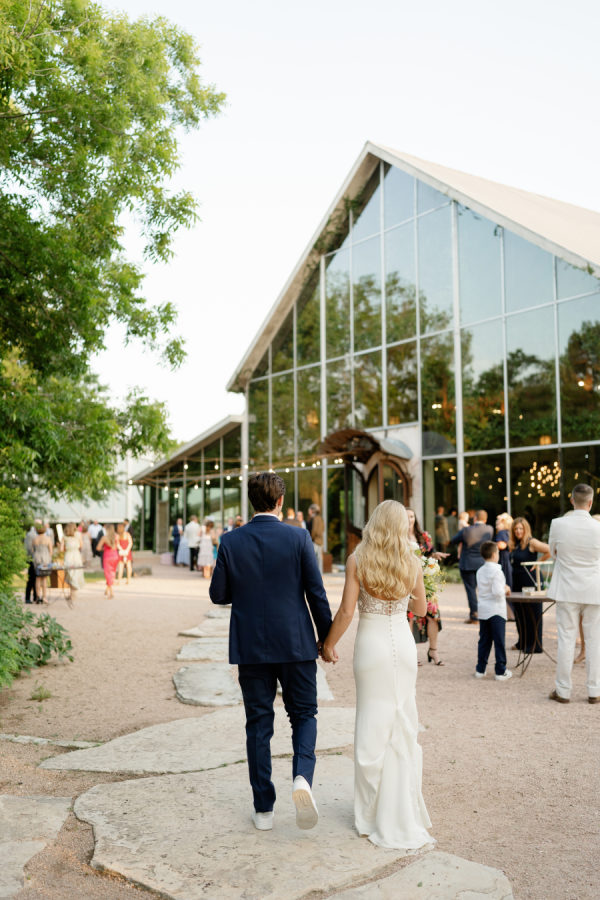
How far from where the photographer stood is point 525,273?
57.5ft

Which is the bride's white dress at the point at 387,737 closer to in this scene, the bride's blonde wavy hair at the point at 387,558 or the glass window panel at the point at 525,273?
the bride's blonde wavy hair at the point at 387,558

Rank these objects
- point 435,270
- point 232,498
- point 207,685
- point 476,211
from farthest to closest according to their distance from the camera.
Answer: point 232,498, point 435,270, point 476,211, point 207,685

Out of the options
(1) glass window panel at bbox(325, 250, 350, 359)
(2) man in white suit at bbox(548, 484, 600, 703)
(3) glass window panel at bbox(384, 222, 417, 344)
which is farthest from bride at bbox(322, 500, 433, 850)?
(1) glass window panel at bbox(325, 250, 350, 359)

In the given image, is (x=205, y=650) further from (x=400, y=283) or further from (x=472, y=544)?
(x=400, y=283)

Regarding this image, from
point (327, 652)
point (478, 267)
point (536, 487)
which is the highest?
point (478, 267)

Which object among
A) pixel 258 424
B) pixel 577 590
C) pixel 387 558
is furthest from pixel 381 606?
pixel 258 424

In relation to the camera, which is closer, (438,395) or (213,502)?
(438,395)

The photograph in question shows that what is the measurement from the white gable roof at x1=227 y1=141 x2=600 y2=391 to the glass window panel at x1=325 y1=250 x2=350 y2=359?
80 centimetres

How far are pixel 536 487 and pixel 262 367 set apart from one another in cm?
1162

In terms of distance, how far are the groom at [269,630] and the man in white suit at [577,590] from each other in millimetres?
3724

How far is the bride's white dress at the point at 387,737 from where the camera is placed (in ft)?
12.0

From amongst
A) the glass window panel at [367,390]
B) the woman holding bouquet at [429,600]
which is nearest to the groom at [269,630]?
the woman holding bouquet at [429,600]

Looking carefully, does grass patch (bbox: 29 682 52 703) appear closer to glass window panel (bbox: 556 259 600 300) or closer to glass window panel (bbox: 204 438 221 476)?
glass window panel (bbox: 556 259 600 300)

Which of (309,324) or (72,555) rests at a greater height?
(309,324)
